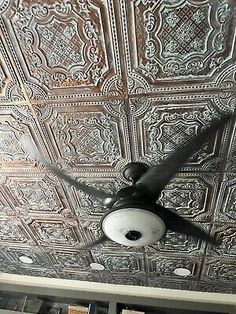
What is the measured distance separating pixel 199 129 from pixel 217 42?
452 mm

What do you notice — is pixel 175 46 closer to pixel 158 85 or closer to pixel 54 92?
pixel 158 85

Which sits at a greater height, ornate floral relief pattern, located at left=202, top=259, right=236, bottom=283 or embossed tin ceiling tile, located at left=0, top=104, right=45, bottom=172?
ornate floral relief pattern, located at left=202, top=259, right=236, bottom=283

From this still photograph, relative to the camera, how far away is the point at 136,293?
3424mm

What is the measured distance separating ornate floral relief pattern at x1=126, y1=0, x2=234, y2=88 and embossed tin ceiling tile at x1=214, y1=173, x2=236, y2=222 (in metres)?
0.76

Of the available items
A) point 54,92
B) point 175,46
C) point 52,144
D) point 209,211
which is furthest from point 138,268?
point 175,46

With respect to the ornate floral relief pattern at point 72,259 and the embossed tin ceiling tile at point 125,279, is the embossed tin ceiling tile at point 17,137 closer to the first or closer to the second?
the ornate floral relief pattern at point 72,259

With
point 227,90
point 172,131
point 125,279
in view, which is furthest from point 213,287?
point 227,90

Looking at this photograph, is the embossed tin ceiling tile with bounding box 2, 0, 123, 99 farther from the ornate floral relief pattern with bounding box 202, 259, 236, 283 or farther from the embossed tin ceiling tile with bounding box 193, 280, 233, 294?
the embossed tin ceiling tile with bounding box 193, 280, 233, 294

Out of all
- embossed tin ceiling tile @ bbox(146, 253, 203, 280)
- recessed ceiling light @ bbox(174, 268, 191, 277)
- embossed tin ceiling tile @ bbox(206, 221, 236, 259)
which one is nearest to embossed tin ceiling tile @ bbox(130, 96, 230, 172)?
embossed tin ceiling tile @ bbox(206, 221, 236, 259)

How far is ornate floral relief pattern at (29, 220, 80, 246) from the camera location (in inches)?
98.2

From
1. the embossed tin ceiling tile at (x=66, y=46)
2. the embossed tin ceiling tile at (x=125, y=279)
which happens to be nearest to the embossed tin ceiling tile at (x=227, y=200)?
the embossed tin ceiling tile at (x=66, y=46)

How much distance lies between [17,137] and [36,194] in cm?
55

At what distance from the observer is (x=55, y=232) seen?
261 centimetres

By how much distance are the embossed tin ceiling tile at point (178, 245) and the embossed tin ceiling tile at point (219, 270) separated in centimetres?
21
